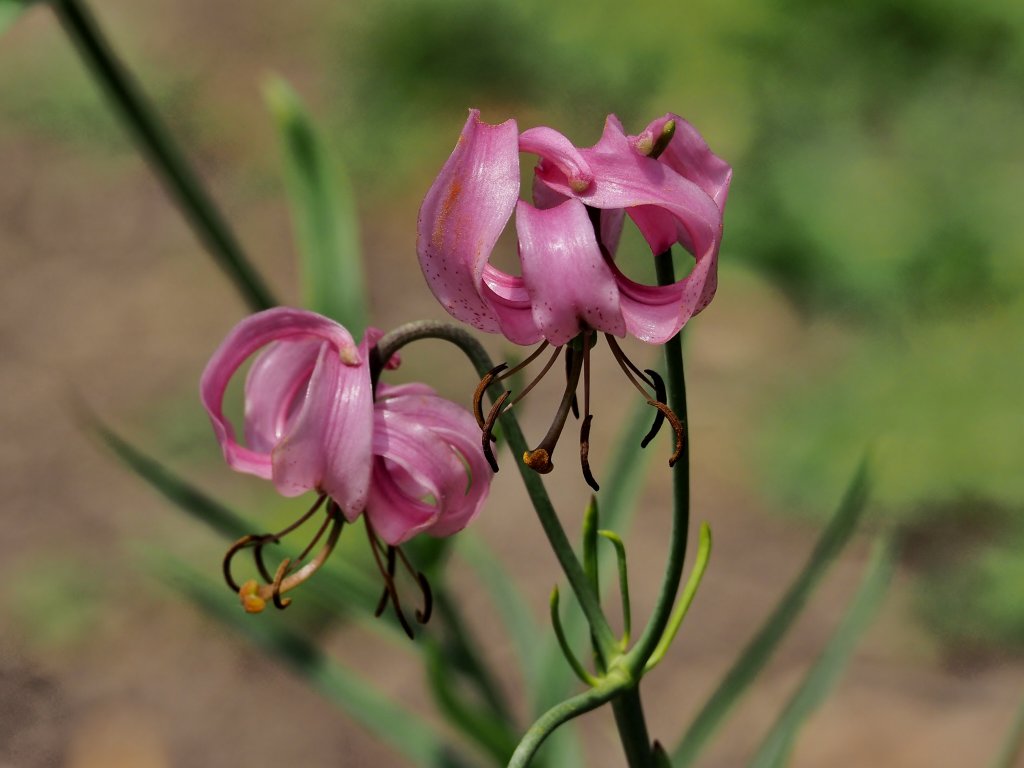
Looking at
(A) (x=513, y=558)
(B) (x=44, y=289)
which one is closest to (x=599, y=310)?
(A) (x=513, y=558)

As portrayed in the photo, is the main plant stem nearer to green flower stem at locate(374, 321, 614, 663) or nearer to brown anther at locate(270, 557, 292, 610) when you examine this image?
green flower stem at locate(374, 321, 614, 663)

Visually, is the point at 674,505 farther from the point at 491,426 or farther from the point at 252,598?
the point at 252,598

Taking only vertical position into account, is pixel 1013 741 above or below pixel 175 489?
above

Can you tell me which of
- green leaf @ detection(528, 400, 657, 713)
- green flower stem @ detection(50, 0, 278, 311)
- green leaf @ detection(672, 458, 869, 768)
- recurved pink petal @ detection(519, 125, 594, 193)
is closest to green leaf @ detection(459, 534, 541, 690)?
green leaf @ detection(528, 400, 657, 713)

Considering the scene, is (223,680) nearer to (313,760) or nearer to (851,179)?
(313,760)

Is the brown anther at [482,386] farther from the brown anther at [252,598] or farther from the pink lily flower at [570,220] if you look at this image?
the brown anther at [252,598]

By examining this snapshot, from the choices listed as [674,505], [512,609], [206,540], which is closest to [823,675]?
[512,609]
